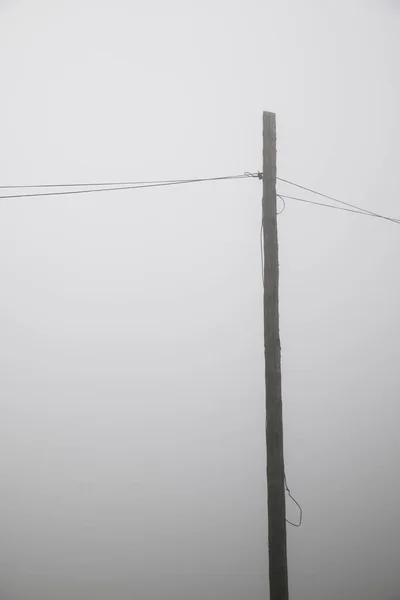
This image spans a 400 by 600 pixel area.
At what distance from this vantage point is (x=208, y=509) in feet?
24.5

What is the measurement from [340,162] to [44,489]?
498 inches

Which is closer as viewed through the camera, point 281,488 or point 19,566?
point 281,488

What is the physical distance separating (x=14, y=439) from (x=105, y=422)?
2.19 metres

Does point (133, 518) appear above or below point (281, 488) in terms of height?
below

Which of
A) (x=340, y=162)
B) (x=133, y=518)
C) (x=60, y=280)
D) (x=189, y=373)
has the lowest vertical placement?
(x=133, y=518)

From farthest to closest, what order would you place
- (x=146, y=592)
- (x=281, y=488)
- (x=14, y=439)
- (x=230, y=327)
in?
1. (x=230, y=327)
2. (x=14, y=439)
3. (x=146, y=592)
4. (x=281, y=488)

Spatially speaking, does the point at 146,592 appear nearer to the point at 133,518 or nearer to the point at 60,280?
the point at 133,518

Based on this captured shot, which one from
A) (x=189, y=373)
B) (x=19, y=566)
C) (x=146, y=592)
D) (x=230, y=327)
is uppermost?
(x=230, y=327)

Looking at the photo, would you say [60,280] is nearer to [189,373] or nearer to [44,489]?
[189,373]

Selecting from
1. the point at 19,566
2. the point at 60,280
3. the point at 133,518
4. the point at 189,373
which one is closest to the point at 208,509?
the point at 133,518

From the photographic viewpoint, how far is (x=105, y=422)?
782 centimetres

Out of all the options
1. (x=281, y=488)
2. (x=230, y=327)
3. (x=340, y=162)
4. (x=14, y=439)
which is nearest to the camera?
(x=281, y=488)

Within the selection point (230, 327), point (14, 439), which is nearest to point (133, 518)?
point (14, 439)

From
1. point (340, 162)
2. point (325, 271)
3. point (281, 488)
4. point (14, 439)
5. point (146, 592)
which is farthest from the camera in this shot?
point (340, 162)
